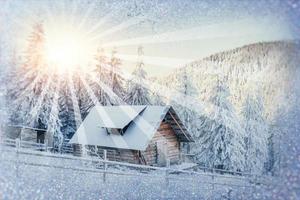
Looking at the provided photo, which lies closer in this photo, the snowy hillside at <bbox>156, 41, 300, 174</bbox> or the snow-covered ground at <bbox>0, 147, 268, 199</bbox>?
the snowy hillside at <bbox>156, 41, 300, 174</bbox>

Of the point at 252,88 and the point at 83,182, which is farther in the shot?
the point at 83,182

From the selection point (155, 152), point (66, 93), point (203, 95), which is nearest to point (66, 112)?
point (66, 93)

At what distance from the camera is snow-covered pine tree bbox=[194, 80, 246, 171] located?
2.14 meters

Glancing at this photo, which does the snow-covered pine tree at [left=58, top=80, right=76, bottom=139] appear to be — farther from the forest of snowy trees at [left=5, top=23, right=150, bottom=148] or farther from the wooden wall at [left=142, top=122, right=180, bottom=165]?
the wooden wall at [left=142, top=122, right=180, bottom=165]

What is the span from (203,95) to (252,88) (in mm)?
248

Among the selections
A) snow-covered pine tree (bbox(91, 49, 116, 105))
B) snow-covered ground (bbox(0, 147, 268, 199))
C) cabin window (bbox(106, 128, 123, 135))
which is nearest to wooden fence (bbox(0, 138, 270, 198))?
snow-covered ground (bbox(0, 147, 268, 199))

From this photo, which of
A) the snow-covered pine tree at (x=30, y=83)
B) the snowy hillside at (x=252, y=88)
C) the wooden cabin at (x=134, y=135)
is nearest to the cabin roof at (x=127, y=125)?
the wooden cabin at (x=134, y=135)

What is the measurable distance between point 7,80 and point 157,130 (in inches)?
33.2

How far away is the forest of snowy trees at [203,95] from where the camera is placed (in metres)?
2.12

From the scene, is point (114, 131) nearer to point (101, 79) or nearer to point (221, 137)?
point (101, 79)

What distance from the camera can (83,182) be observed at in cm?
224

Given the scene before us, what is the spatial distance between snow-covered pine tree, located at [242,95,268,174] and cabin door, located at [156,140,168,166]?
0.42 metres

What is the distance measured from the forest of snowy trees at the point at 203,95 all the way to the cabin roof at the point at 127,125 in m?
0.04

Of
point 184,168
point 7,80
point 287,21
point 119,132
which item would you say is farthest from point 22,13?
point 287,21
